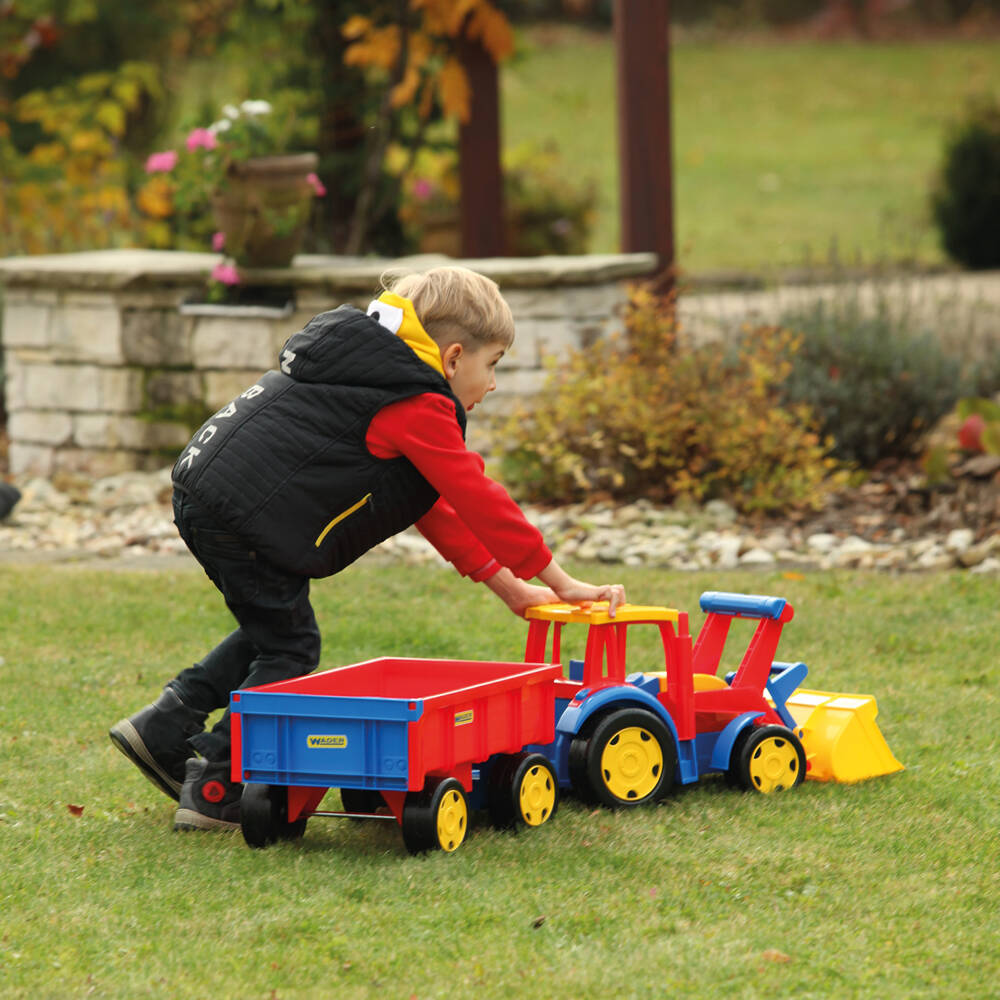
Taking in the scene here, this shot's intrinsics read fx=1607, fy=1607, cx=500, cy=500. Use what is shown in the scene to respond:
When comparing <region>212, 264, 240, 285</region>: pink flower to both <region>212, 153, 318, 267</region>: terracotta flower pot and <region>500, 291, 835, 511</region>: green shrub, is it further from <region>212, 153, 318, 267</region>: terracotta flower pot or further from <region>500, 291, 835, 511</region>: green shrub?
<region>500, 291, 835, 511</region>: green shrub

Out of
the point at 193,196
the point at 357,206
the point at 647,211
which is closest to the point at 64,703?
the point at 193,196

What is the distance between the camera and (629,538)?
6617mm

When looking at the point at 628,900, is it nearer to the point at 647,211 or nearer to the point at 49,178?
the point at 647,211

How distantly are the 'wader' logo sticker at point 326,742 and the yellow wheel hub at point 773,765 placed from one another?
103cm

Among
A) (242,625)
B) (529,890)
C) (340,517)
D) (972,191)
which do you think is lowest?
(529,890)

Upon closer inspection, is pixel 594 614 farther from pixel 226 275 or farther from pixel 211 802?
pixel 226 275

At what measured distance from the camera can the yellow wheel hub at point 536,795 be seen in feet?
11.3

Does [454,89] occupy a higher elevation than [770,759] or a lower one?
higher

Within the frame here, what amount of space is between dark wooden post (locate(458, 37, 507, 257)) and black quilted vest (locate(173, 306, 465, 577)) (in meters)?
6.20

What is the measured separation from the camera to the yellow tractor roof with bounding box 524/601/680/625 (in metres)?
3.57

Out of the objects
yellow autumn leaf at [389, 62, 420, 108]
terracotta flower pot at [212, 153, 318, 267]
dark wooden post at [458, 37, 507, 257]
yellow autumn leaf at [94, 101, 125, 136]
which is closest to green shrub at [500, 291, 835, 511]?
terracotta flower pot at [212, 153, 318, 267]

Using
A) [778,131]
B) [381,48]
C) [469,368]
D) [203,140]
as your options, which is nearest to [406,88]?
[381,48]

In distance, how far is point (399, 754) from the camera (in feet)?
10.4

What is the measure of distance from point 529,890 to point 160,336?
5.41 m
